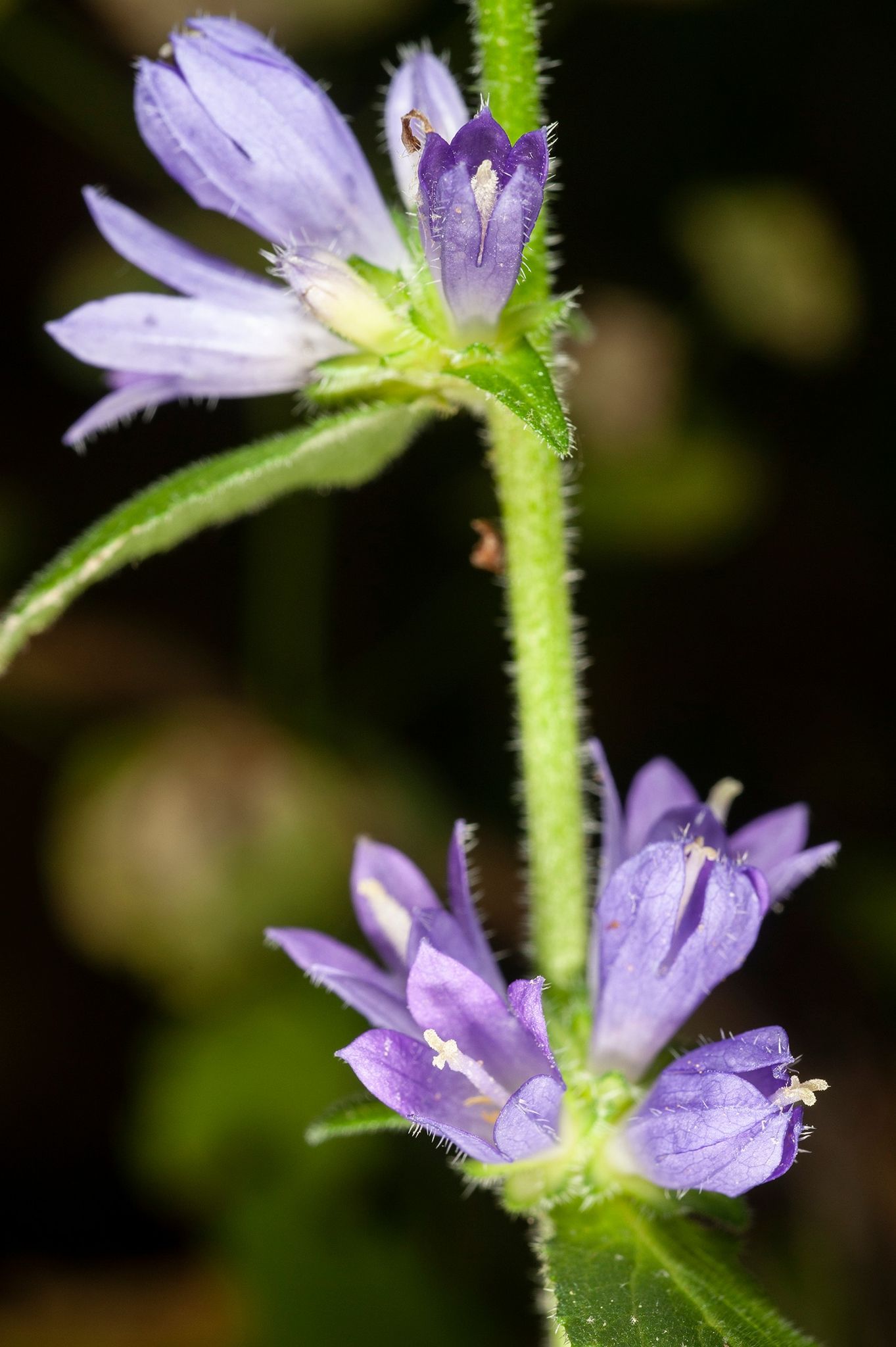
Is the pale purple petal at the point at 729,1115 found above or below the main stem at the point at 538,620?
below

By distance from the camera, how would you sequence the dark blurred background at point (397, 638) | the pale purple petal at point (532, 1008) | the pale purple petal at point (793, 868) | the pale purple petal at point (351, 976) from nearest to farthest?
the pale purple petal at point (532, 1008) < the pale purple petal at point (351, 976) < the pale purple petal at point (793, 868) < the dark blurred background at point (397, 638)

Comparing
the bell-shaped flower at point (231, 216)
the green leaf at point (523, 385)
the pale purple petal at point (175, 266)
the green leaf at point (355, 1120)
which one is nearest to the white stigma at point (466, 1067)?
the green leaf at point (355, 1120)

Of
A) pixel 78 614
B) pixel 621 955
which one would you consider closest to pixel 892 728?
pixel 78 614

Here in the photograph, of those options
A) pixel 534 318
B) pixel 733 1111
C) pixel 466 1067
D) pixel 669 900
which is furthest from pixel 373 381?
pixel 733 1111

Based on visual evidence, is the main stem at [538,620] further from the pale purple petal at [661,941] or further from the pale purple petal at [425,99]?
the pale purple petal at [661,941]

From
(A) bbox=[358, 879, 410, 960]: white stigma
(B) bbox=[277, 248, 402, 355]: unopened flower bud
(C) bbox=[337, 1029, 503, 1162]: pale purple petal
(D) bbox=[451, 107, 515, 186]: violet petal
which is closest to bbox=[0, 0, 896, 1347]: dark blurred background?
(A) bbox=[358, 879, 410, 960]: white stigma

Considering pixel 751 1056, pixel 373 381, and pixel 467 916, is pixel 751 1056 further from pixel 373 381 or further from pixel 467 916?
pixel 373 381
